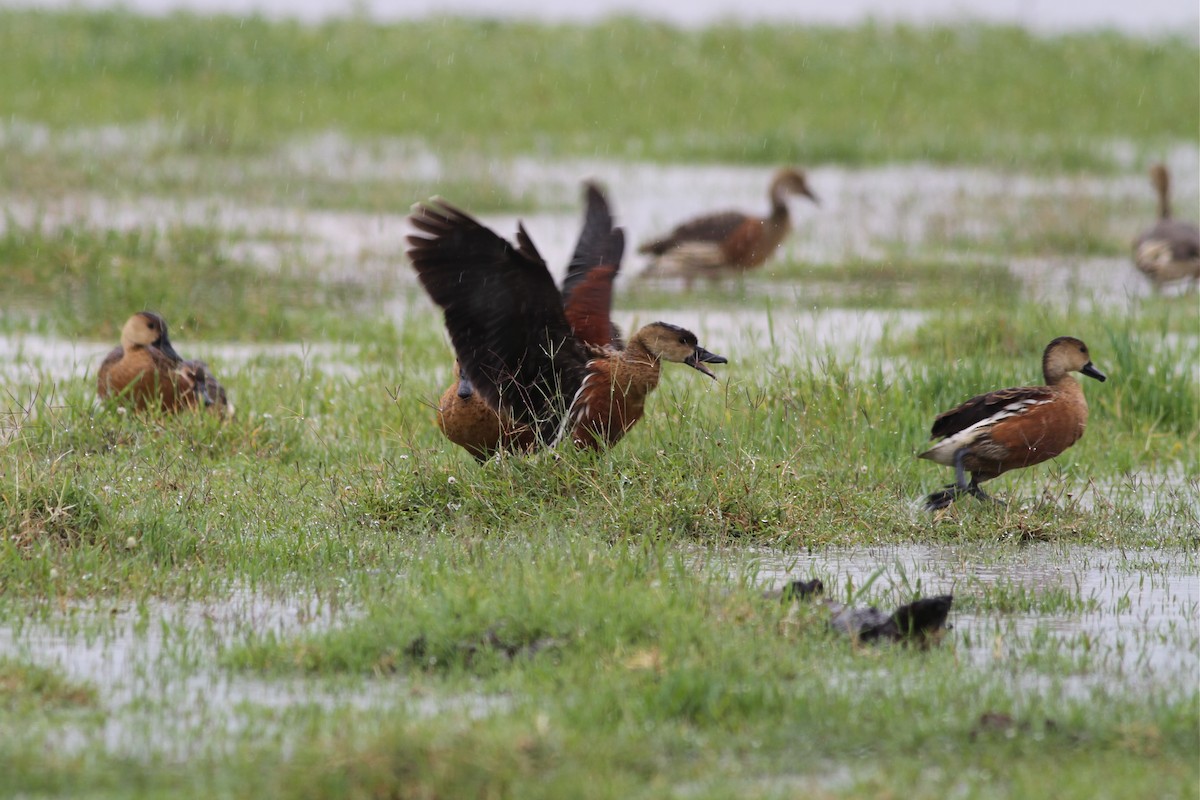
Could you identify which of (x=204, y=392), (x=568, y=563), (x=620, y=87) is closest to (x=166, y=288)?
(x=204, y=392)

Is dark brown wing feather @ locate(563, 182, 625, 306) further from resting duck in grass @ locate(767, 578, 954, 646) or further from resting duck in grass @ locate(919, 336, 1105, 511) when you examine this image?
resting duck in grass @ locate(767, 578, 954, 646)

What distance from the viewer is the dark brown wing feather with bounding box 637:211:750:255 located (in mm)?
15299

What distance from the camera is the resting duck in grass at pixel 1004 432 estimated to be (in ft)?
24.3

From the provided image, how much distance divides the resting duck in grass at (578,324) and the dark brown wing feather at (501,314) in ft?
0.37

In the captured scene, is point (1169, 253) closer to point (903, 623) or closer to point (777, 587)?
point (777, 587)

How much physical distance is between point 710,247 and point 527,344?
8212mm

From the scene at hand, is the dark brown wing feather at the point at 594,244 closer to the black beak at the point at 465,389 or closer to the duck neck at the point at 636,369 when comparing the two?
the duck neck at the point at 636,369

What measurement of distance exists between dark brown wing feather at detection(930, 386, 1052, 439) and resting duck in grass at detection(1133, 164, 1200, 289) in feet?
26.2

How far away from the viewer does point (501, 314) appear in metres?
7.19

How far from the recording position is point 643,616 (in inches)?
208

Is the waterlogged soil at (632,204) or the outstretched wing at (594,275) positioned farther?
the waterlogged soil at (632,204)

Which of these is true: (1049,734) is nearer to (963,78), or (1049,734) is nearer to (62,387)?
(62,387)

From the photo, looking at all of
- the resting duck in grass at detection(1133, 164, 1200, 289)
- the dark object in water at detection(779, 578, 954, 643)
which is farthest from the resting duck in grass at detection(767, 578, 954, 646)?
the resting duck in grass at detection(1133, 164, 1200, 289)

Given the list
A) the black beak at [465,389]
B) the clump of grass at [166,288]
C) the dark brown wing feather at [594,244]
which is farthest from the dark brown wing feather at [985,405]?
the clump of grass at [166,288]
